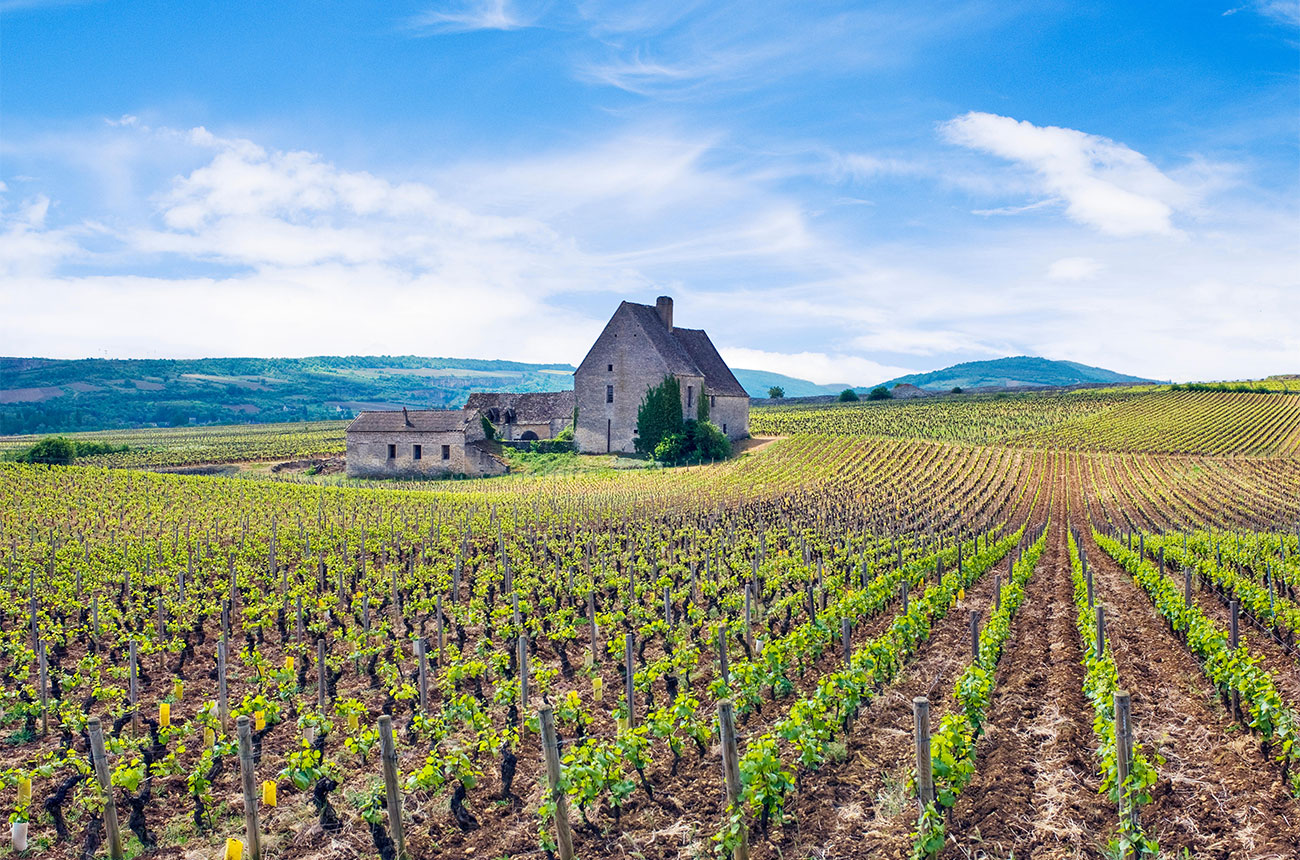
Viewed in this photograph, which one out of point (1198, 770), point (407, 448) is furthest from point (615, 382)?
point (1198, 770)

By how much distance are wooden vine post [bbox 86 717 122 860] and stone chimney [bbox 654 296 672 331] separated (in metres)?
47.1

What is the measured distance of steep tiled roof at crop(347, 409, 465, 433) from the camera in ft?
149

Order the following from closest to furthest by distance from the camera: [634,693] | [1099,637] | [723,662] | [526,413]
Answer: [723,662], [634,693], [1099,637], [526,413]

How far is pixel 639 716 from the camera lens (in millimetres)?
9055

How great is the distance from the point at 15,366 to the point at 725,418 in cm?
18559

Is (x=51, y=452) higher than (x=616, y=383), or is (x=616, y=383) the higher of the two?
(x=616, y=383)

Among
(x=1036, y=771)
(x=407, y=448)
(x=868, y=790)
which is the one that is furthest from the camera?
(x=407, y=448)

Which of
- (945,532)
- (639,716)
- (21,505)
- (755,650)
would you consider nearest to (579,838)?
(639,716)

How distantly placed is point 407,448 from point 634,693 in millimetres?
38311

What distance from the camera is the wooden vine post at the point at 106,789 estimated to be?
6082 mm

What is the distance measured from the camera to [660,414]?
155ft

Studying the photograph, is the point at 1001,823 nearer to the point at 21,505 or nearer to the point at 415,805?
the point at 415,805

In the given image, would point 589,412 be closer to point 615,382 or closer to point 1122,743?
point 615,382

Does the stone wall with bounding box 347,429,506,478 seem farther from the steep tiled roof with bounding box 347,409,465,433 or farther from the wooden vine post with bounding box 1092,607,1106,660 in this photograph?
the wooden vine post with bounding box 1092,607,1106,660
